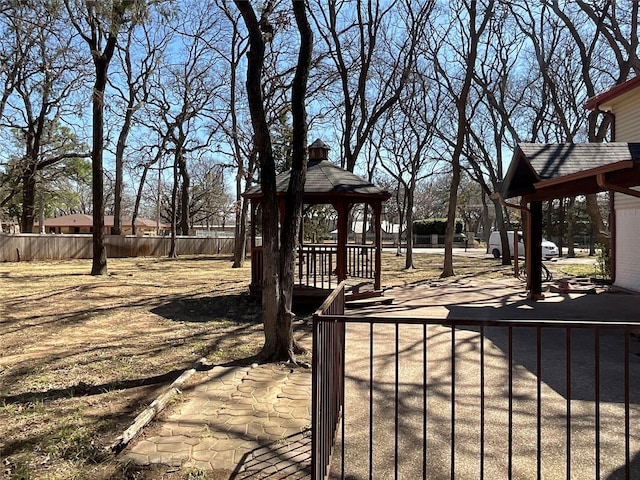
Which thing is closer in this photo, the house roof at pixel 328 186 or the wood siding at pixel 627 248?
the house roof at pixel 328 186

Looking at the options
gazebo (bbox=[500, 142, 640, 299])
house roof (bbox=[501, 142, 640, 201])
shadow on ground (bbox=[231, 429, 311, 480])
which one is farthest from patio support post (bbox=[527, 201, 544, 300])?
shadow on ground (bbox=[231, 429, 311, 480])

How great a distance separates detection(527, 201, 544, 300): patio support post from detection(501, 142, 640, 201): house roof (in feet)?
1.05

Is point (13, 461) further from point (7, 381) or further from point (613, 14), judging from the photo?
point (613, 14)

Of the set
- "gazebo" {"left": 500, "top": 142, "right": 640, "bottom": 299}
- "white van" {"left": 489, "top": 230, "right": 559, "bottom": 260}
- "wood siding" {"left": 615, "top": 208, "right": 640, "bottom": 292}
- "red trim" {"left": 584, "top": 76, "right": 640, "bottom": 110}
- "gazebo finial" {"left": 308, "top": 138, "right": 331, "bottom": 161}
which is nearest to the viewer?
"gazebo" {"left": 500, "top": 142, "right": 640, "bottom": 299}

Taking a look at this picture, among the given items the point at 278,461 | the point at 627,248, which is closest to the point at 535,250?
the point at 627,248

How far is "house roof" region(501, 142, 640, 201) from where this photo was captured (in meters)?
6.47

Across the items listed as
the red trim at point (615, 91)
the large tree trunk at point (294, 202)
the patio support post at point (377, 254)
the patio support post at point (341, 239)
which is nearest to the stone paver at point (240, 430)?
the large tree trunk at point (294, 202)

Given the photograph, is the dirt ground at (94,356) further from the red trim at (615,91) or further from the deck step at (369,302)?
the red trim at (615,91)

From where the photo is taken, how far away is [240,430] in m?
3.20

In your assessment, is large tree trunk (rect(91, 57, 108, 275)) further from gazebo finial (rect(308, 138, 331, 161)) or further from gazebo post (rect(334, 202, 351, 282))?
gazebo post (rect(334, 202, 351, 282))

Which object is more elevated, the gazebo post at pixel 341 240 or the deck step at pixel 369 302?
the gazebo post at pixel 341 240

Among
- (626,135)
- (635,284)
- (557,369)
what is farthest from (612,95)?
(557,369)

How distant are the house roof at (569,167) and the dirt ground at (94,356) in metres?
4.82

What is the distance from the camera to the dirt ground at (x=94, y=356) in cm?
293
